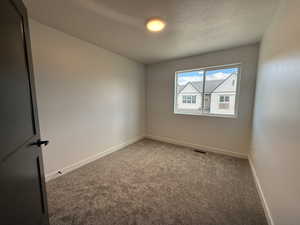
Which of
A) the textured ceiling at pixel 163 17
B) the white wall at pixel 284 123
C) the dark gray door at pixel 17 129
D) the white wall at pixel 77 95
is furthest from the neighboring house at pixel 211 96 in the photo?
the dark gray door at pixel 17 129

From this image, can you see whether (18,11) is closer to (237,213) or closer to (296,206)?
(296,206)

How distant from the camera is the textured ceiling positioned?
142 cm

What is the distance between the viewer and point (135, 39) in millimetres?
2258

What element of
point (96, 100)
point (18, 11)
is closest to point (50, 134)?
point (96, 100)

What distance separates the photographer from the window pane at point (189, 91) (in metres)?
3.24

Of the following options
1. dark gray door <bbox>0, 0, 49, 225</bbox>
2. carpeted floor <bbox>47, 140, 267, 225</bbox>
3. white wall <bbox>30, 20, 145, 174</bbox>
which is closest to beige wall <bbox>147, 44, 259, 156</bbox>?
carpeted floor <bbox>47, 140, 267, 225</bbox>

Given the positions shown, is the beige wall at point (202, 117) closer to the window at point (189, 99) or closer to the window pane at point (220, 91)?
the window pane at point (220, 91)

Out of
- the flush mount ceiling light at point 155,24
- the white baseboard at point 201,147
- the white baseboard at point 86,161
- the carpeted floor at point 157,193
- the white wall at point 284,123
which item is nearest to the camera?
the white wall at point 284,123

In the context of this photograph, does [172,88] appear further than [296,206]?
Yes

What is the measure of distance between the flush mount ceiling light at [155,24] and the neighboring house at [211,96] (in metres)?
1.85

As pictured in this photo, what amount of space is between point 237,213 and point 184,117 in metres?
2.24

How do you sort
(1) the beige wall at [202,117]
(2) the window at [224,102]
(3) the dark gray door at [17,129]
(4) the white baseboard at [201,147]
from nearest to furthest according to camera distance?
1. (3) the dark gray door at [17,129]
2. (1) the beige wall at [202,117]
3. (4) the white baseboard at [201,147]
4. (2) the window at [224,102]

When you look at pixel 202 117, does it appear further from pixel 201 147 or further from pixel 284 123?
pixel 284 123

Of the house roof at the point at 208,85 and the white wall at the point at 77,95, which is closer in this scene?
the white wall at the point at 77,95
